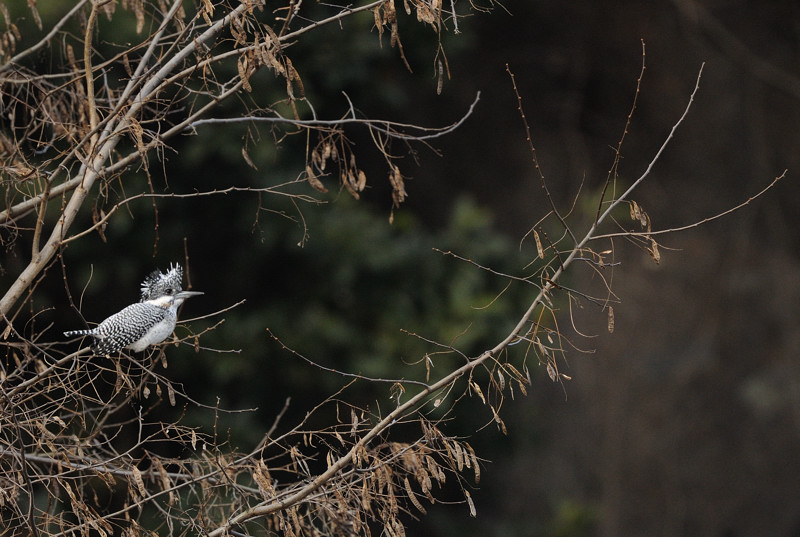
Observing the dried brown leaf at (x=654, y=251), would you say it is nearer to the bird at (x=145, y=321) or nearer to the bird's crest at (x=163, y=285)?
the bird at (x=145, y=321)

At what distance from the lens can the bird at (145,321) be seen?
2508mm

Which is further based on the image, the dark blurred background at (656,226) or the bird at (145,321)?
the dark blurred background at (656,226)

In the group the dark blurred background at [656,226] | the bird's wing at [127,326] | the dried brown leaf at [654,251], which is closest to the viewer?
the dried brown leaf at [654,251]

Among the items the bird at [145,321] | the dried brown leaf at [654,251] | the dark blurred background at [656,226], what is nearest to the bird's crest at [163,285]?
the bird at [145,321]

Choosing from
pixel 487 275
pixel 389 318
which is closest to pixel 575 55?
pixel 487 275

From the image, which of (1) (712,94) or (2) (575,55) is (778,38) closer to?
(1) (712,94)

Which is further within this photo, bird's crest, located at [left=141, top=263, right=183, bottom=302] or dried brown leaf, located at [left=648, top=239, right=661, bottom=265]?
bird's crest, located at [left=141, top=263, right=183, bottom=302]

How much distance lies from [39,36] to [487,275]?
2930 mm

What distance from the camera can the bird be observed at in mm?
2508

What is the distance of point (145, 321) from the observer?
8.49 feet

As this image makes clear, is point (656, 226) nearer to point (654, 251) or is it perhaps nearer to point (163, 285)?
point (163, 285)

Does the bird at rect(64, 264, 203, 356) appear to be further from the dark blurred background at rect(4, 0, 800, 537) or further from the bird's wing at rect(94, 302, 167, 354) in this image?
the dark blurred background at rect(4, 0, 800, 537)

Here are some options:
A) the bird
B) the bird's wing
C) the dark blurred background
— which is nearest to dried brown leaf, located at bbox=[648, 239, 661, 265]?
the bird

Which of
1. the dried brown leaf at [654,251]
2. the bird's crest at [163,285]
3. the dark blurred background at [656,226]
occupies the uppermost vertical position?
the dried brown leaf at [654,251]
